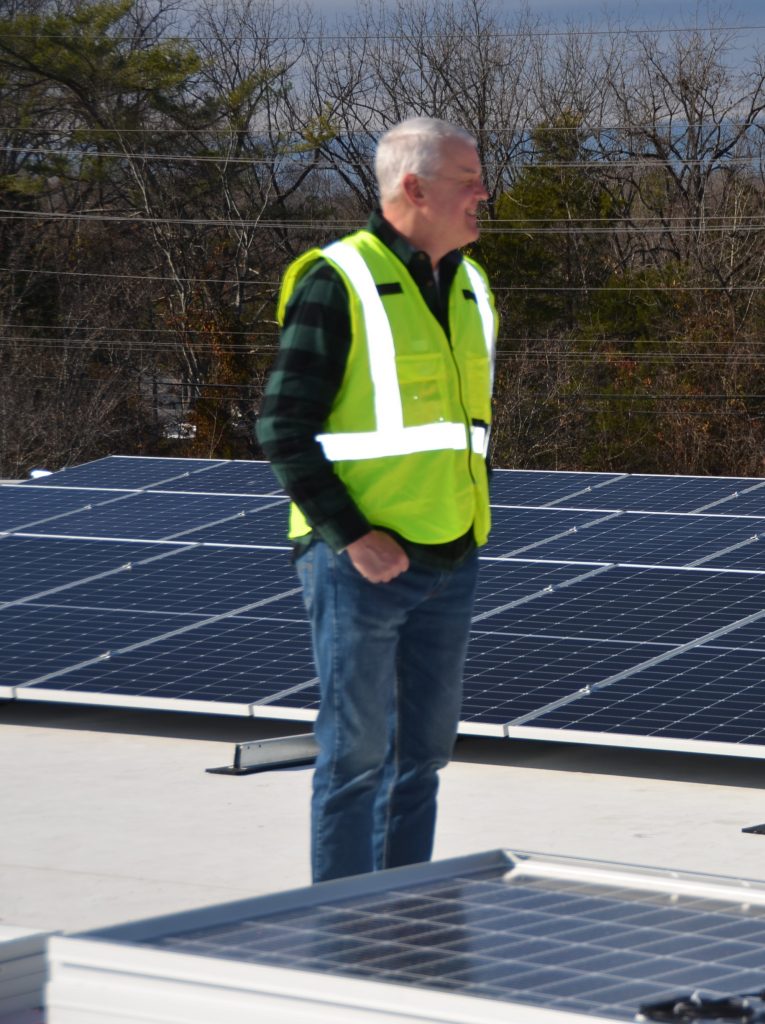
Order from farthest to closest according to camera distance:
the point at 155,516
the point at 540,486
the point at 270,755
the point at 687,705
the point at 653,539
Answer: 1. the point at 540,486
2. the point at 155,516
3. the point at 653,539
4. the point at 270,755
5. the point at 687,705

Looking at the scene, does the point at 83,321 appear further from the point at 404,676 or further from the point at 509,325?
the point at 404,676

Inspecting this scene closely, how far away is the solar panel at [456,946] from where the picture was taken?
250 centimetres

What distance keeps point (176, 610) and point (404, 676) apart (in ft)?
16.9

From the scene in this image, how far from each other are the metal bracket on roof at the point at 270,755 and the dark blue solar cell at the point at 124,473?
624cm

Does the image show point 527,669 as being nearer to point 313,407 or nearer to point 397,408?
point 397,408

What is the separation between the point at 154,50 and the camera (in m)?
46.0

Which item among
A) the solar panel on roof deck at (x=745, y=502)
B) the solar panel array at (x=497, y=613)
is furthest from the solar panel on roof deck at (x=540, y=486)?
the solar panel on roof deck at (x=745, y=502)

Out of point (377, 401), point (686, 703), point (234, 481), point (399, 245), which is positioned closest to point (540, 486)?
point (234, 481)

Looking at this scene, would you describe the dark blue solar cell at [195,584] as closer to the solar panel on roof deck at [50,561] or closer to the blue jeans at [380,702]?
the solar panel on roof deck at [50,561]

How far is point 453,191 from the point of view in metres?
4.52

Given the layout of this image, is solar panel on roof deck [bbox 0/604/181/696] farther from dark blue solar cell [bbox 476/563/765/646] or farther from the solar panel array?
dark blue solar cell [bbox 476/563/765/646]

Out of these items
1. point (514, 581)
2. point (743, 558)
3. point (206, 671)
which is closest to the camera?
point (206, 671)

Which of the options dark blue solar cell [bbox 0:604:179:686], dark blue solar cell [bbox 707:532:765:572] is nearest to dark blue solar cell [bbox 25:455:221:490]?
dark blue solar cell [bbox 0:604:179:686]

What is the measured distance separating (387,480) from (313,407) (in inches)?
10.5
